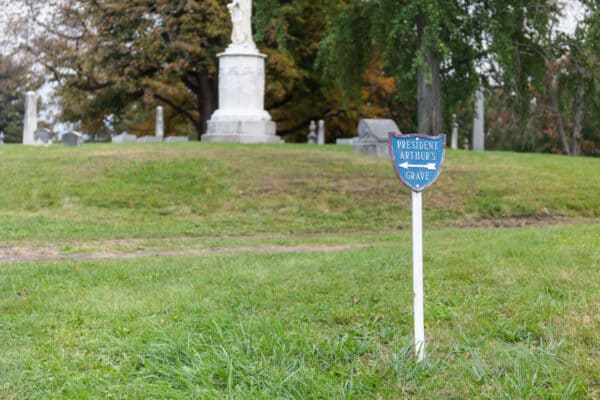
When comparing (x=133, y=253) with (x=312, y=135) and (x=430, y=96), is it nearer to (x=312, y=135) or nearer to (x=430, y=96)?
(x=430, y=96)

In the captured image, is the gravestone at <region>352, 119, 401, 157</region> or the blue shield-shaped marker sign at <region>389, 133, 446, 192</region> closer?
the blue shield-shaped marker sign at <region>389, 133, 446, 192</region>

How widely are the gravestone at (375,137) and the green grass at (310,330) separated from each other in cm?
1200

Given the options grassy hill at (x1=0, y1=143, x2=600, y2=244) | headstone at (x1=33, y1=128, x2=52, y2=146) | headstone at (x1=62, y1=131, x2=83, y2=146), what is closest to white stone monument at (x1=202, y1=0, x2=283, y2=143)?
headstone at (x1=62, y1=131, x2=83, y2=146)

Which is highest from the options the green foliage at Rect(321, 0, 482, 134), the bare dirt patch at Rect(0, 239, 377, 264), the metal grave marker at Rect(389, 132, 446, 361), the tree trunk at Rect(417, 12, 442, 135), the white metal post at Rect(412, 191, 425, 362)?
the green foliage at Rect(321, 0, 482, 134)

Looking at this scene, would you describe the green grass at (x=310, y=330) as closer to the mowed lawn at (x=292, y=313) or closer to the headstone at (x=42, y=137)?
the mowed lawn at (x=292, y=313)

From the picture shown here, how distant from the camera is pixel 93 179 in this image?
1513 cm

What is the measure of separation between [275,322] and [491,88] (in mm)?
13943

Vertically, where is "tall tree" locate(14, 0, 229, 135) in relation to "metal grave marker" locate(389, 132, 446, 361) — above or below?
above

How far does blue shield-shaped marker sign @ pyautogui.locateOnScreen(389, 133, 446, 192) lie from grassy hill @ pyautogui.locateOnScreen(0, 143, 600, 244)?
25.6 feet

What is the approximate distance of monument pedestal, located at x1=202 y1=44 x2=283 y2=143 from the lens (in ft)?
74.5

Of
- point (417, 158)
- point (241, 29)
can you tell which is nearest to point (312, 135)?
point (241, 29)

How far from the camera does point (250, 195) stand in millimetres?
14422

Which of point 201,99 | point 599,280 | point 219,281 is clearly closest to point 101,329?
point 219,281

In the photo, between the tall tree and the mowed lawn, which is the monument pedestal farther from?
the mowed lawn
